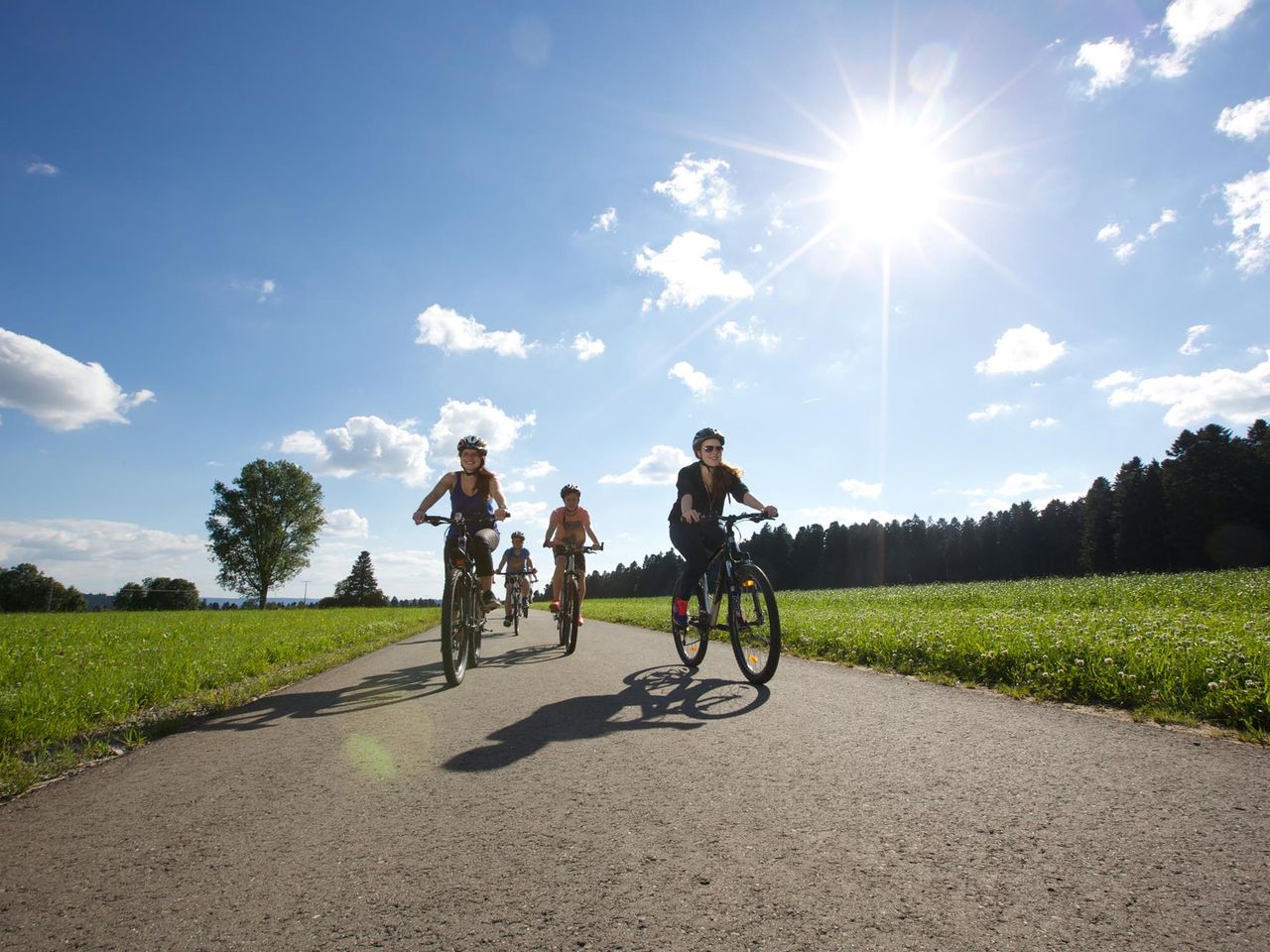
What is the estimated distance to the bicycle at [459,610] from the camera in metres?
5.62

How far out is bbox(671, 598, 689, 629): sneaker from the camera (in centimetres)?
643

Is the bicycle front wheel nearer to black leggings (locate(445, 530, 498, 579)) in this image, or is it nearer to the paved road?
the paved road

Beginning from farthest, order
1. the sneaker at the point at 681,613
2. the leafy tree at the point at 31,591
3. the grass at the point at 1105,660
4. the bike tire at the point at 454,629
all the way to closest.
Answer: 1. the leafy tree at the point at 31,591
2. the sneaker at the point at 681,613
3. the bike tire at the point at 454,629
4. the grass at the point at 1105,660

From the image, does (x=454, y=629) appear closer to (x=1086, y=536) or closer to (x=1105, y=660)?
(x=1105, y=660)

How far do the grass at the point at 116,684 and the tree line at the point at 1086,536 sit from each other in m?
36.2

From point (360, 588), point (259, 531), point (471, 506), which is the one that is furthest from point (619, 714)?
point (360, 588)

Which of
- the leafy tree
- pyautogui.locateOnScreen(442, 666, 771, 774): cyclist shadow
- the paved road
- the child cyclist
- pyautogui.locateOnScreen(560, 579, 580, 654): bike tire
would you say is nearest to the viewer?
the paved road

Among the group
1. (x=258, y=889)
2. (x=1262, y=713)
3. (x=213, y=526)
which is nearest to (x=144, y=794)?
(x=258, y=889)

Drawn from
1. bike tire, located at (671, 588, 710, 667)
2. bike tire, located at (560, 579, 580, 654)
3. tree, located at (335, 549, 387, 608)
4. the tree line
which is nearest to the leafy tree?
tree, located at (335, 549, 387, 608)

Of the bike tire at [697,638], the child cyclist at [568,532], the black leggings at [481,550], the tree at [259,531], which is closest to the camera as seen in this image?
the bike tire at [697,638]

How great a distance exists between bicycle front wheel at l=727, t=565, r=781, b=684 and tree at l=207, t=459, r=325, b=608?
5636 centimetres

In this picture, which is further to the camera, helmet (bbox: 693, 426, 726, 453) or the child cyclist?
the child cyclist

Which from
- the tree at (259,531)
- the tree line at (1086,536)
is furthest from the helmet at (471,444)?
the tree at (259,531)

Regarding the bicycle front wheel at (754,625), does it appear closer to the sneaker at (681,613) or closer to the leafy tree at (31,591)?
Result: the sneaker at (681,613)
